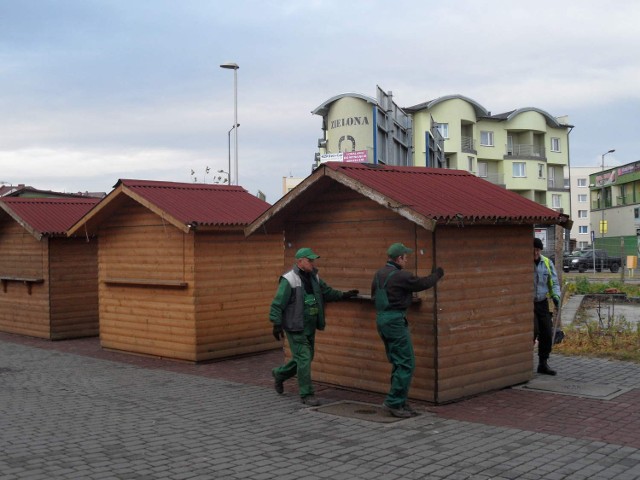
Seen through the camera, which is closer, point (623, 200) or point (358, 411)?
point (358, 411)

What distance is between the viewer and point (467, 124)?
6438 cm

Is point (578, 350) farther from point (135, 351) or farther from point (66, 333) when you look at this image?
point (66, 333)

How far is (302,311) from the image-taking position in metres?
9.12

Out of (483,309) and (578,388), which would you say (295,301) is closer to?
(483,309)

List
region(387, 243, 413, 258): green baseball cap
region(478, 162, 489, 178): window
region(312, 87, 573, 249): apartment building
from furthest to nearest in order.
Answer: region(478, 162, 489, 178): window, region(312, 87, 573, 249): apartment building, region(387, 243, 413, 258): green baseball cap

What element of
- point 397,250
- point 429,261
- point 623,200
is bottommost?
point 429,261

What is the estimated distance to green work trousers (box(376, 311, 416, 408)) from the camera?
7953mm

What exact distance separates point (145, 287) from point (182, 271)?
3.87ft

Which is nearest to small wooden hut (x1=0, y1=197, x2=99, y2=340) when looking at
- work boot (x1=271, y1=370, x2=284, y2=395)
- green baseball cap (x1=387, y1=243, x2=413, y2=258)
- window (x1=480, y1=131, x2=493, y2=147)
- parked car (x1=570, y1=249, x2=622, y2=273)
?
work boot (x1=271, y1=370, x2=284, y2=395)

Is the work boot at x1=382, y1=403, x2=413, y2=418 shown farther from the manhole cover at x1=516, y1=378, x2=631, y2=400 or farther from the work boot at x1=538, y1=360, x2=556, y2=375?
the work boot at x1=538, y1=360, x2=556, y2=375

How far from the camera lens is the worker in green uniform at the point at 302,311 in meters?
9.02

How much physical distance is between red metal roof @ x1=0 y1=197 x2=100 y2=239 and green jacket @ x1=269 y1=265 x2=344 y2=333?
837cm

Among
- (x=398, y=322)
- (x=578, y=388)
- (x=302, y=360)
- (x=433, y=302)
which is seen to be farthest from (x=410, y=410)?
(x=578, y=388)

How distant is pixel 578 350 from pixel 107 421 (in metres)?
7.54
